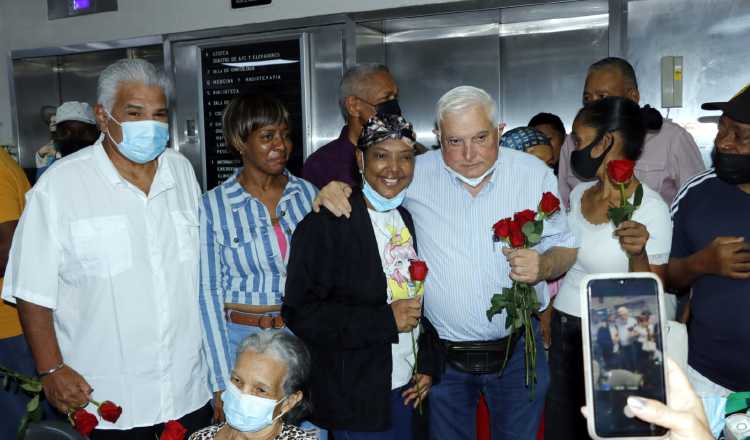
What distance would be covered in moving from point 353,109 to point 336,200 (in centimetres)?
149

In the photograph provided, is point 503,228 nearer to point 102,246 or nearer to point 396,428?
point 396,428

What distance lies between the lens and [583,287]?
3.97 feet

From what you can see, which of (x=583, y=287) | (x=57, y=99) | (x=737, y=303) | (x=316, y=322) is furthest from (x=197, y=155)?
(x=583, y=287)

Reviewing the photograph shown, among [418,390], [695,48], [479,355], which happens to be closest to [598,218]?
[479,355]

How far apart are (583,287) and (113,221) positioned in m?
1.81

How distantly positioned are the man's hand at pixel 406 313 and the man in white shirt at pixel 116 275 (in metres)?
0.87

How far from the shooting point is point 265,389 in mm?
2229

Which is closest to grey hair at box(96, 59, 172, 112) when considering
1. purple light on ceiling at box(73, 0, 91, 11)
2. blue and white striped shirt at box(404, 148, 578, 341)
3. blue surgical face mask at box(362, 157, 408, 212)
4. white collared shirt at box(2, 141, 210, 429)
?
white collared shirt at box(2, 141, 210, 429)

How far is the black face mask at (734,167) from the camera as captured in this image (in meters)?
2.41

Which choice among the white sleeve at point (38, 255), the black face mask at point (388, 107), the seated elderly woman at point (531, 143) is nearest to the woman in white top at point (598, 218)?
the seated elderly woman at point (531, 143)

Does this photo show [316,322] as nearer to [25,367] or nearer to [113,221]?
[113,221]

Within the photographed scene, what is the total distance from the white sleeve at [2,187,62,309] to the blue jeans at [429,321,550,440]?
58.6 inches

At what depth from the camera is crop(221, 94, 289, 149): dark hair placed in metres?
2.72

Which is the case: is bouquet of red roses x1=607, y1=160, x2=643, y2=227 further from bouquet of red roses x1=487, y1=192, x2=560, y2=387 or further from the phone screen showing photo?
the phone screen showing photo
